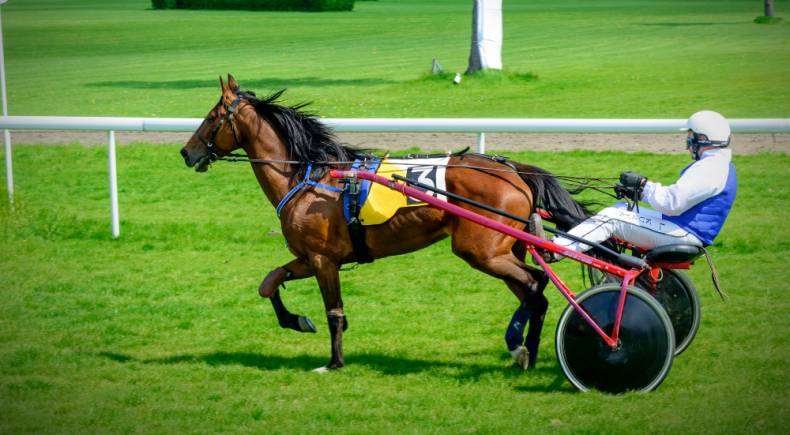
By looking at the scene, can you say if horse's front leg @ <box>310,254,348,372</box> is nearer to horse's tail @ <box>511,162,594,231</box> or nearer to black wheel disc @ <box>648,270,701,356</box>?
horse's tail @ <box>511,162,594,231</box>

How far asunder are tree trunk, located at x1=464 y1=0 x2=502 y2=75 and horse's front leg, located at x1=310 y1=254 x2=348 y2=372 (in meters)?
14.7

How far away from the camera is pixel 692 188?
14.4 feet

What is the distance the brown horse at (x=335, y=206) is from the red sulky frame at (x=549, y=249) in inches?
7.4

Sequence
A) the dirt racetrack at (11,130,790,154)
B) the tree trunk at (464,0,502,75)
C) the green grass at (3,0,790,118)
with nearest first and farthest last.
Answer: the dirt racetrack at (11,130,790,154) → the green grass at (3,0,790,118) → the tree trunk at (464,0,502,75)

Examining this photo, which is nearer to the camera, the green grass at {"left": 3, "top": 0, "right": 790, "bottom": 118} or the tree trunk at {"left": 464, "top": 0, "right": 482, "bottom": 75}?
the green grass at {"left": 3, "top": 0, "right": 790, "bottom": 118}

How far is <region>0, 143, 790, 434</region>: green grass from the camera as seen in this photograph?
14.3 ft

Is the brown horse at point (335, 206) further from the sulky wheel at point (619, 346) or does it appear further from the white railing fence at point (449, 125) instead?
the white railing fence at point (449, 125)

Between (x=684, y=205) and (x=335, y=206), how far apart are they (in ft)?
7.23

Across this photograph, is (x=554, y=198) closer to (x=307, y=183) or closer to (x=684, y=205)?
(x=684, y=205)

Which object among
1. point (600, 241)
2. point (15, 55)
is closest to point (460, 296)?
point (600, 241)

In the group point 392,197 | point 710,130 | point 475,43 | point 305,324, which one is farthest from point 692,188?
point 475,43

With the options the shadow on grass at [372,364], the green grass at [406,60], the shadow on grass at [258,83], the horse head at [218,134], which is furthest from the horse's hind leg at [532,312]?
the shadow on grass at [258,83]

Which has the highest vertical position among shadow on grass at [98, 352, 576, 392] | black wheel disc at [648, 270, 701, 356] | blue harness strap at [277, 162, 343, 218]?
blue harness strap at [277, 162, 343, 218]

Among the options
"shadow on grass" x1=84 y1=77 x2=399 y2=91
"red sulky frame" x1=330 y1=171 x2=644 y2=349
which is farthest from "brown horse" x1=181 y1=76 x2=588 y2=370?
"shadow on grass" x1=84 y1=77 x2=399 y2=91
